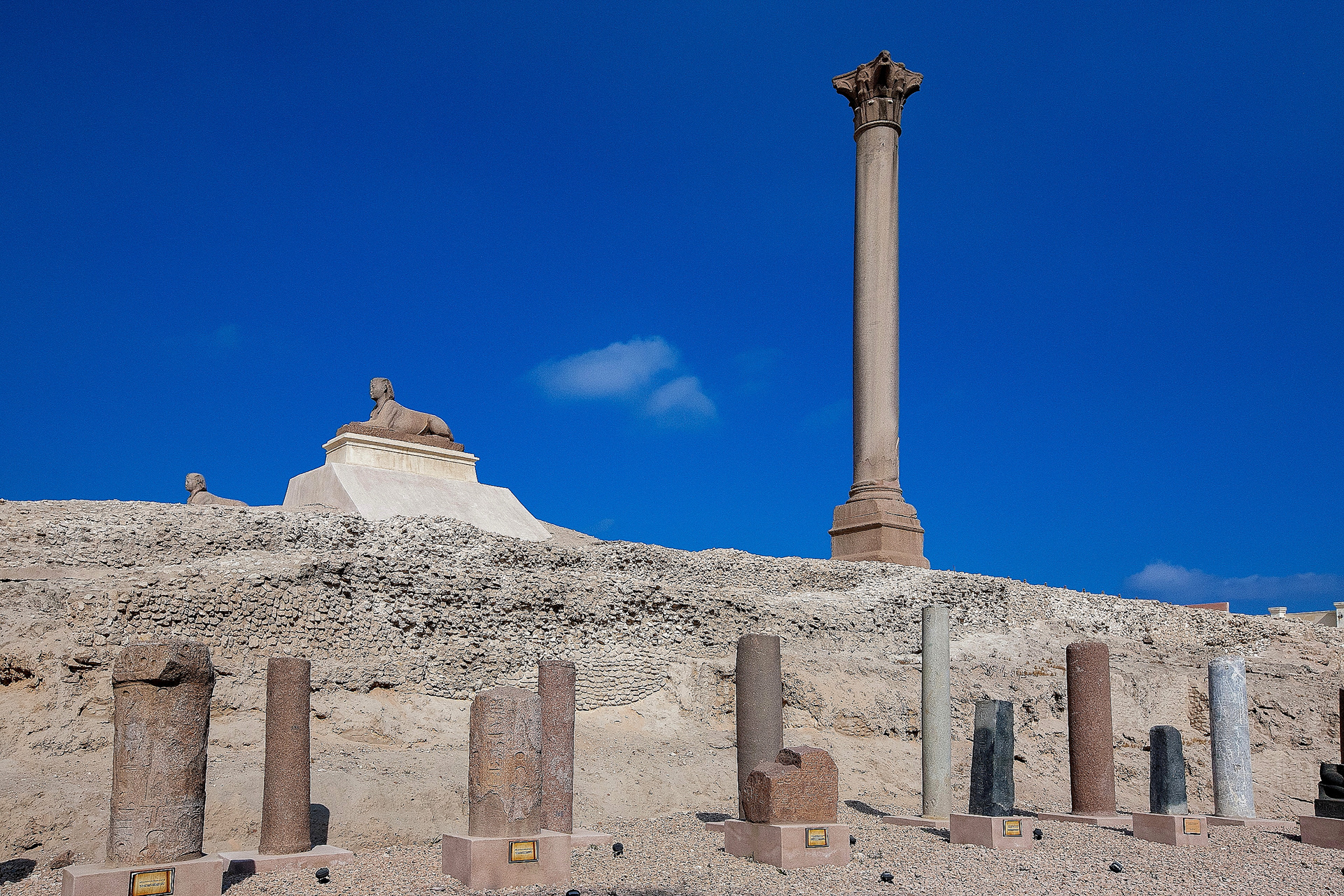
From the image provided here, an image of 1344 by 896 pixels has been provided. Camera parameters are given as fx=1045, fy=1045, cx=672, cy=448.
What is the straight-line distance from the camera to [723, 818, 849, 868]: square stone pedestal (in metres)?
7.94

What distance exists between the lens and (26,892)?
7074 millimetres

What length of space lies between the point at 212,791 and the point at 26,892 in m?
2.38

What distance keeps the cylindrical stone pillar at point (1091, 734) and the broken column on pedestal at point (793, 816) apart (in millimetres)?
3651

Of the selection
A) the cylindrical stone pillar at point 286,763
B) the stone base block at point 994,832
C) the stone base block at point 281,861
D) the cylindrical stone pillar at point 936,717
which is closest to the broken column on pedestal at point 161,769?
the stone base block at point 281,861

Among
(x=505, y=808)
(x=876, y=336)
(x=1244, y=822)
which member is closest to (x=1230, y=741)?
(x=1244, y=822)

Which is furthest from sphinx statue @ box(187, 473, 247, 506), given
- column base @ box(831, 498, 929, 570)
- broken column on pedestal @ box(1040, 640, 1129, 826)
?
broken column on pedestal @ box(1040, 640, 1129, 826)

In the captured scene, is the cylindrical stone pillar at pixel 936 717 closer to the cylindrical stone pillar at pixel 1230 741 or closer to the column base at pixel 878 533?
the cylindrical stone pillar at pixel 1230 741

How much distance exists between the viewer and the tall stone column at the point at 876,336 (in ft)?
70.5

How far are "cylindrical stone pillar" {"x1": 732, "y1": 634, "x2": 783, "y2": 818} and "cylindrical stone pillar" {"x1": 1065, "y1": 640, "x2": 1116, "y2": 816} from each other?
3070 mm

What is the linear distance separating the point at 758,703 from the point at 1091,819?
140 inches

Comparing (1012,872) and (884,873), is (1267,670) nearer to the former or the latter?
(1012,872)

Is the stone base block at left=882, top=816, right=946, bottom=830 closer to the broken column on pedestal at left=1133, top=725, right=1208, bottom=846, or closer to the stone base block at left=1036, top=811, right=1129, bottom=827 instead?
the stone base block at left=1036, top=811, right=1129, bottom=827

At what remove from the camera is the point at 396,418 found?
20.5 metres

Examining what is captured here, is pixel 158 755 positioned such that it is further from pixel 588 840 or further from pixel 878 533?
pixel 878 533
